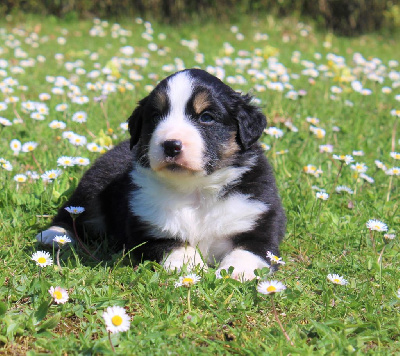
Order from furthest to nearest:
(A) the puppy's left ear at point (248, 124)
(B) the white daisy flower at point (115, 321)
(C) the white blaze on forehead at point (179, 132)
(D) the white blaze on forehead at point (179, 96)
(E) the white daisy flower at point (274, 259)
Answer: (A) the puppy's left ear at point (248, 124) < (D) the white blaze on forehead at point (179, 96) < (C) the white blaze on forehead at point (179, 132) < (E) the white daisy flower at point (274, 259) < (B) the white daisy flower at point (115, 321)

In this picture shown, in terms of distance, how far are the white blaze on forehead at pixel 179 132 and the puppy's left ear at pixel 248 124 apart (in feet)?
1.03

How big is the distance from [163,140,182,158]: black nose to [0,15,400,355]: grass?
0.58 meters

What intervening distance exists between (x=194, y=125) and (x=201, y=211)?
0.50 meters

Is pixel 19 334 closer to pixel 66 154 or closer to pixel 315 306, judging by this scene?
pixel 315 306

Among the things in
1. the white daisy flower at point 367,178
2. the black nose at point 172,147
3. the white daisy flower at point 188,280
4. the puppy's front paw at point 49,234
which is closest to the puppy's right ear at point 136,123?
the black nose at point 172,147

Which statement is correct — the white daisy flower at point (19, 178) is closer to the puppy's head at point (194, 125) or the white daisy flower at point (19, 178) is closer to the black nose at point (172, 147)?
the puppy's head at point (194, 125)

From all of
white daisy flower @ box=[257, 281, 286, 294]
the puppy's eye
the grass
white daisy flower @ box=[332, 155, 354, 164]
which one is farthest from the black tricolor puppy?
white daisy flower @ box=[332, 155, 354, 164]

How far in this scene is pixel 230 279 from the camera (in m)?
2.72

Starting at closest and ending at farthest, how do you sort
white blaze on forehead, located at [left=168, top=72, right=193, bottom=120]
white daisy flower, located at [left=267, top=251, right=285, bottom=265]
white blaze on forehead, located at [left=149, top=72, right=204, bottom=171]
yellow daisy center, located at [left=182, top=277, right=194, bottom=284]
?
yellow daisy center, located at [left=182, top=277, right=194, bottom=284]
white daisy flower, located at [left=267, top=251, right=285, bottom=265]
white blaze on forehead, located at [left=149, top=72, right=204, bottom=171]
white blaze on forehead, located at [left=168, top=72, right=193, bottom=120]

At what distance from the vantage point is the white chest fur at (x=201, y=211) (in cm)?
312

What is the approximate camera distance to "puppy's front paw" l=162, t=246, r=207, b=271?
291 cm

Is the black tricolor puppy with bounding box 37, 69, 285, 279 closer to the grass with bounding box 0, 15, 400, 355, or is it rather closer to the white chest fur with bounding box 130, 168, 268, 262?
the white chest fur with bounding box 130, 168, 268, 262

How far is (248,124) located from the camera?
10.6ft

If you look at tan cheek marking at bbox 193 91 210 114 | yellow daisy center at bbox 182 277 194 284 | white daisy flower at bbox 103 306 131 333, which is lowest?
yellow daisy center at bbox 182 277 194 284
